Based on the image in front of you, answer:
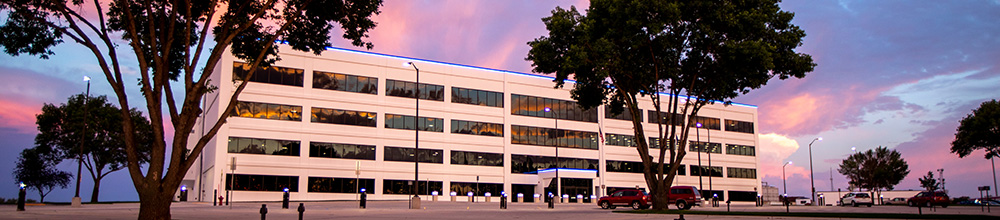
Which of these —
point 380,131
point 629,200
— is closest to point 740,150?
point 380,131

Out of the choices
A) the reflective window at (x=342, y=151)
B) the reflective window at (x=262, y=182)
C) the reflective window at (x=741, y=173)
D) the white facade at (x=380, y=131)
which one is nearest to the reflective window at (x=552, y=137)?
the white facade at (x=380, y=131)

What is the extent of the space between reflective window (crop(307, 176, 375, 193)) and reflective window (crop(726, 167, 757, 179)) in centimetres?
4781

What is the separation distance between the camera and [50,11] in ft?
62.3

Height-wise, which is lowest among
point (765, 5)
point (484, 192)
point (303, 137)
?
point (484, 192)

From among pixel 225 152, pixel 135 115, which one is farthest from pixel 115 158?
pixel 225 152

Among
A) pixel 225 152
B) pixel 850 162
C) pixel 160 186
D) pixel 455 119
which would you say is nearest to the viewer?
pixel 160 186

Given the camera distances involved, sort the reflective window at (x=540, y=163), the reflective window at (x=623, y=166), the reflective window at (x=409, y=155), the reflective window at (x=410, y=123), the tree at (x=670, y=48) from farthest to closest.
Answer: the reflective window at (x=623, y=166) → the reflective window at (x=540, y=163) → the reflective window at (x=410, y=123) → the reflective window at (x=409, y=155) → the tree at (x=670, y=48)

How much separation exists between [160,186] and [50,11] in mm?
6195

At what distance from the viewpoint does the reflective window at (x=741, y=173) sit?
281ft

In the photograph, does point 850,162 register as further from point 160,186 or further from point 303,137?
point 160,186

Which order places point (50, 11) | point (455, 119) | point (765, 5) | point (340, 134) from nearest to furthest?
1. point (50, 11)
2. point (765, 5)
3. point (340, 134)
4. point (455, 119)

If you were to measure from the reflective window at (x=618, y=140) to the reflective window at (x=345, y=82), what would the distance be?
27.6 meters

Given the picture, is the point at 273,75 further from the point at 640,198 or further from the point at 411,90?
the point at 640,198

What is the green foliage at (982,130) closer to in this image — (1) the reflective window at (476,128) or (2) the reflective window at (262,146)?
(1) the reflective window at (476,128)
